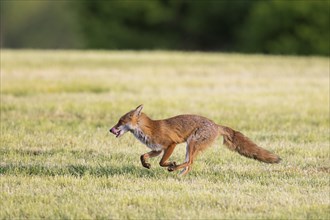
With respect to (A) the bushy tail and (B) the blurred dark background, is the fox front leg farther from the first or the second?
(B) the blurred dark background

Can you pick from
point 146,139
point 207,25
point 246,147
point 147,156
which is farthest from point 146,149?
point 207,25

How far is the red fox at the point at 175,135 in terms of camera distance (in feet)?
34.4

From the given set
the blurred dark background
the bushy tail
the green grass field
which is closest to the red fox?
the bushy tail

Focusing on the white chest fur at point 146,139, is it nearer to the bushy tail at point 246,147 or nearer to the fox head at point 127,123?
the fox head at point 127,123

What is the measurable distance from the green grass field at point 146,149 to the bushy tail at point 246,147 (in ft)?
0.99

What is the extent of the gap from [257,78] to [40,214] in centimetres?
1772

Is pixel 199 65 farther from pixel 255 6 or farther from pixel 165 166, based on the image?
pixel 255 6

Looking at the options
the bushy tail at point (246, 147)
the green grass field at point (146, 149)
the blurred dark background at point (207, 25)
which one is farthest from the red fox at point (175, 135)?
the blurred dark background at point (207, 25)

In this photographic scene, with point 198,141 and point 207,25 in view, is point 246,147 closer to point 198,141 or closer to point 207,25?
point 198,141

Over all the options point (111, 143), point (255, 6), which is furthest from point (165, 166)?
point (255, 6)

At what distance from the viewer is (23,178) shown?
35.1 ft

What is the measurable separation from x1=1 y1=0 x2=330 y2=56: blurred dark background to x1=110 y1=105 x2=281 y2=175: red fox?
4831 cm

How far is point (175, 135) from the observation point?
10.6m

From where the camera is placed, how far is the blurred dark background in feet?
202
